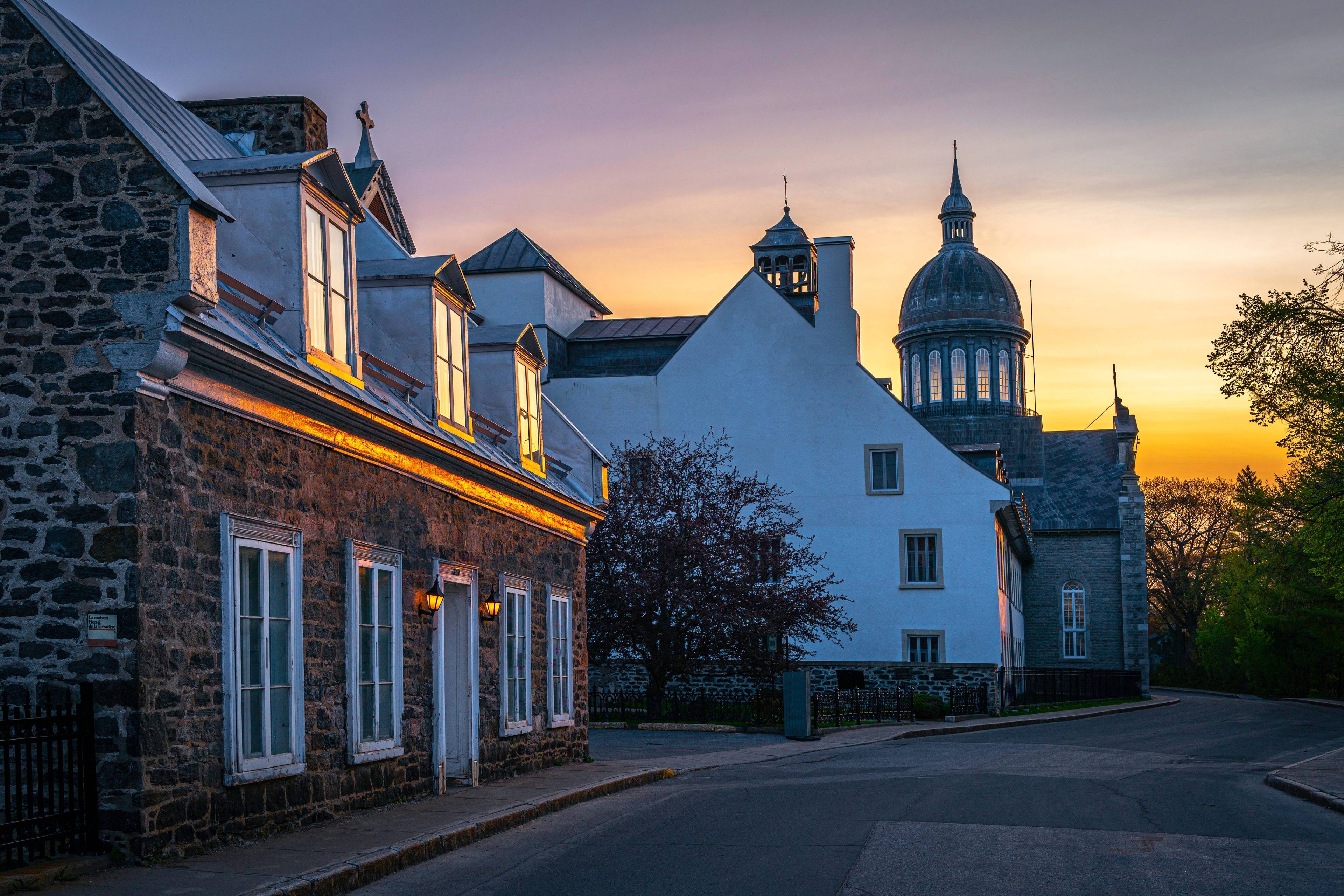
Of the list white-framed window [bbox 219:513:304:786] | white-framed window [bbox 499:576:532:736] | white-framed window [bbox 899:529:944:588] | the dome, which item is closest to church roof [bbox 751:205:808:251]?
white-framed window [bbox 899:529:944:588]

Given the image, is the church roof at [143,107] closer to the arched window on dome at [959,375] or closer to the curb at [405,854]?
the curb at [405,854]

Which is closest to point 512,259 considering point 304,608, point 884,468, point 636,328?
point 636,328

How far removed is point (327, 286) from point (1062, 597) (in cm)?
5440

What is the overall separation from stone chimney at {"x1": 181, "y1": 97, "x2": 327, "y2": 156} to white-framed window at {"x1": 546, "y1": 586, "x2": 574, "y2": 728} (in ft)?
23.2

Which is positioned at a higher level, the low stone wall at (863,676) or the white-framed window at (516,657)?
the white-framed window at (516,657)

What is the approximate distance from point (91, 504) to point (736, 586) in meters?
24.0

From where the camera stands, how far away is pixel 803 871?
33.7 feet

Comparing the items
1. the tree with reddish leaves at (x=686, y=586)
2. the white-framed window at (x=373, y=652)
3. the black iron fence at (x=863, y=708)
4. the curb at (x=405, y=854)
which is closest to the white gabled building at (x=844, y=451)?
the black iron fence at (x=863, y=708)

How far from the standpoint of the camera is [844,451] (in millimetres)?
41094

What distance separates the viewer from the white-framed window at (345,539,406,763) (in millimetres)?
12789

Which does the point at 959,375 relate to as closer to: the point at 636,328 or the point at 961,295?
the point at 961,295

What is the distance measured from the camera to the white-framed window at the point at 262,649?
10562 mm

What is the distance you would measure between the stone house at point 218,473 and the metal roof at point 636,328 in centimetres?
3069

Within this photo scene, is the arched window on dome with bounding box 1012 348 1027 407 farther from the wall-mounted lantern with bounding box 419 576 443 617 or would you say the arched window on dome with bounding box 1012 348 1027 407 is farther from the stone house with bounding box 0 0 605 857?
the wall-mounted lantern with bounding box 419 576 443 617
